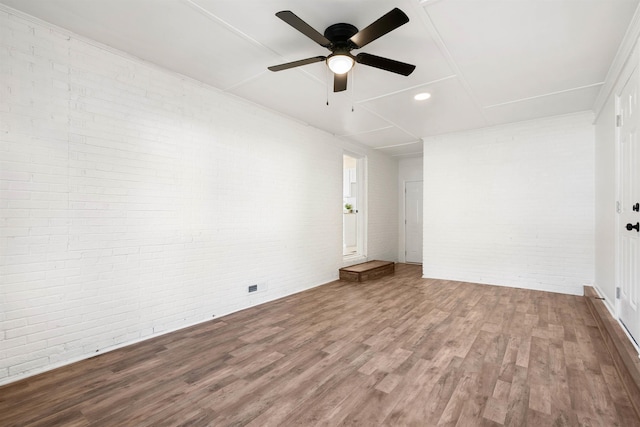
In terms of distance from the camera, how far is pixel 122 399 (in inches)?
81.1

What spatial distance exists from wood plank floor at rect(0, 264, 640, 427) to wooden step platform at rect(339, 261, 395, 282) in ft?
5.93

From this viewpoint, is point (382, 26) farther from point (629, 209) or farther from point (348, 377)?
point (629, 209)

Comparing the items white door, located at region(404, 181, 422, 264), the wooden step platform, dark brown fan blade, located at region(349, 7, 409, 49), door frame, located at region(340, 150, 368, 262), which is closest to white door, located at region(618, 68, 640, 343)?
dark brown fan blade, located at region(349, 7, 409, 49)

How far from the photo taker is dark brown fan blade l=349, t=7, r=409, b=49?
1.86 m

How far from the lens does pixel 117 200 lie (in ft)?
9.35

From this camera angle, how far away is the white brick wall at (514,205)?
4.56m

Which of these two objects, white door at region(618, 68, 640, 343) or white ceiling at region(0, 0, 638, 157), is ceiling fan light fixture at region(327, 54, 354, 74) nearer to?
white ceiling at region(0, 0, 638, 157)

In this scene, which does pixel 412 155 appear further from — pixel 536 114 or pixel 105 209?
pixel 105 209

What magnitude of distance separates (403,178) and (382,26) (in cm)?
621

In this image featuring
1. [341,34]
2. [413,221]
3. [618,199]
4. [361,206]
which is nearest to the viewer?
[341,34]

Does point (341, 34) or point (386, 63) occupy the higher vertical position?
point (341, 34)

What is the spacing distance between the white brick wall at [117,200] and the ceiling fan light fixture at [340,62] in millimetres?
1835

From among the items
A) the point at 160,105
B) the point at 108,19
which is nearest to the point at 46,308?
the point at 160,105

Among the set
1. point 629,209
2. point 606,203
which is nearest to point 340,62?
point 629,209
